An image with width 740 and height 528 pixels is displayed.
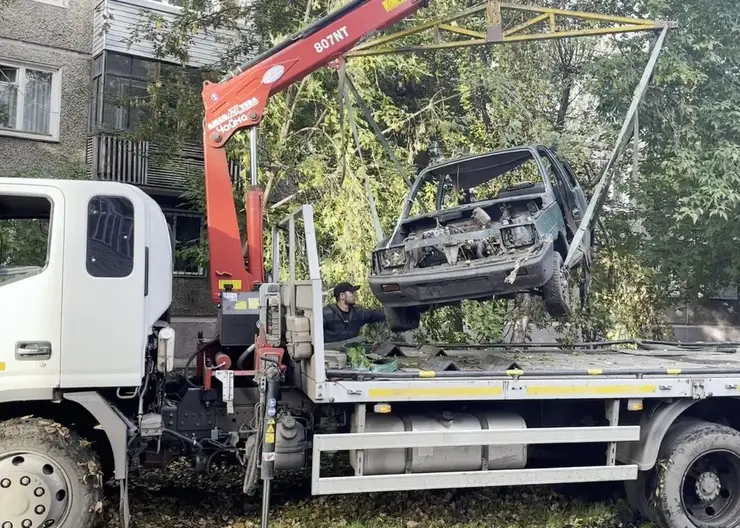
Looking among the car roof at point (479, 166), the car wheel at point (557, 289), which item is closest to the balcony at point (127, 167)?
the car roof at point (479, 166)

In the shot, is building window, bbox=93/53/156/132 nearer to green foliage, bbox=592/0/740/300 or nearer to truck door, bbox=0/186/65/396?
green foliage, bbox=592/0/740/300

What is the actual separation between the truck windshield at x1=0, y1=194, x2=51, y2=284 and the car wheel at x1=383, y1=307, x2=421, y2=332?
3357mm

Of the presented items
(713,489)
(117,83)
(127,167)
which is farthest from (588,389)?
(117,83)

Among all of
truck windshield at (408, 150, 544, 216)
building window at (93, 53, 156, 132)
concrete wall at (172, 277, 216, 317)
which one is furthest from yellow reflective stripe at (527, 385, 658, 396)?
building window at (93, 53, 156, 132)

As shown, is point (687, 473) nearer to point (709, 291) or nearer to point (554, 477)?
point (554, 477)

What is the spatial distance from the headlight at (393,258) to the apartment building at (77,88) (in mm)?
7294

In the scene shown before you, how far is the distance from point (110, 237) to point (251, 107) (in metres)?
2.20

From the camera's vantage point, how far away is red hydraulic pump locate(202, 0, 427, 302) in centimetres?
628

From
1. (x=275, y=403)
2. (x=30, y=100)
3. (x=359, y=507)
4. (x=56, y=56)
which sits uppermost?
(x=56, y=56)

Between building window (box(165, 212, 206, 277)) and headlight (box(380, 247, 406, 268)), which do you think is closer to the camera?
headlight (box(380, 247, 406, 268))

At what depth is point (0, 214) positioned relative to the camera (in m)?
5.21

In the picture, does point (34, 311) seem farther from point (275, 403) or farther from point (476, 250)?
point (476, 250)

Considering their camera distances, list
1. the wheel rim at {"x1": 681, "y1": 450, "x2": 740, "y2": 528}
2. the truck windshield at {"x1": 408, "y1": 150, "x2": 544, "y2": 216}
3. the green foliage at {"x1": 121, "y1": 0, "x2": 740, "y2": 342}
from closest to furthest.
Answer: the wheel rim at {"x1": 681, "y1": 450, "x2": 740, "y2": 528} < the truck windshield at {"x1": 408, "y1": 150, "x2": 544, "y2": 216} < the green foliage at {"x1": 121, "y1": 0, "x2": 740, "y2": 342}

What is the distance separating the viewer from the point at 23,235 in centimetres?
517
